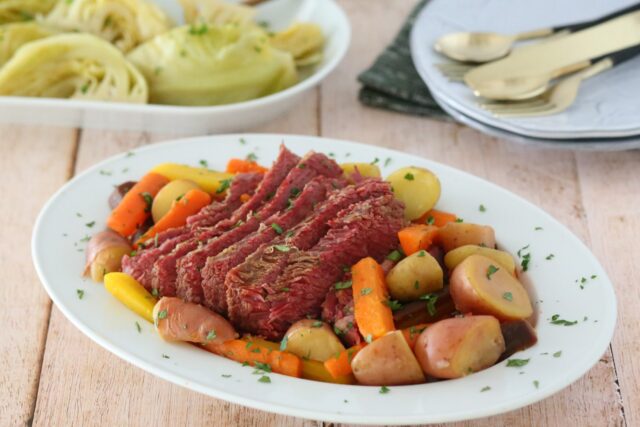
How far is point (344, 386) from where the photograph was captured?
9.01 ft

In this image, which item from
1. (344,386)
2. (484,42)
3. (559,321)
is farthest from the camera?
(484,42)

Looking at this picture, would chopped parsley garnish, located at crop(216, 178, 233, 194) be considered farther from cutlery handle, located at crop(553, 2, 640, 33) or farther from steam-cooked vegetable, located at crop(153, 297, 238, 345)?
cutlery handle, located at crop(553, 2, 640, 33)

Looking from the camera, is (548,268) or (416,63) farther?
(416,63)

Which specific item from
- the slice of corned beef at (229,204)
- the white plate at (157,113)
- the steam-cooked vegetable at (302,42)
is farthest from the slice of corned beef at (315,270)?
the steam-cooked vegetable at (302,42)

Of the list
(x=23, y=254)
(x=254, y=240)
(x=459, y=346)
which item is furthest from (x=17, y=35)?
(x=459, y=346)

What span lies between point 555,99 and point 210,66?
164cm

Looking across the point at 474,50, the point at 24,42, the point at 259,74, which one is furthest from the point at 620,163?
the point at 24,42

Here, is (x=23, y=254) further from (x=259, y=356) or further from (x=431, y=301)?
(x=431, y=301)

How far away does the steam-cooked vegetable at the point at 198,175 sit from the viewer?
3.65 meters

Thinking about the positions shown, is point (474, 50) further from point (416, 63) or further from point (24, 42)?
point (24, 42)

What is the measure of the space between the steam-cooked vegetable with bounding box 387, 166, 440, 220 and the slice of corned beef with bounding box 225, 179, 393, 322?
195 mm

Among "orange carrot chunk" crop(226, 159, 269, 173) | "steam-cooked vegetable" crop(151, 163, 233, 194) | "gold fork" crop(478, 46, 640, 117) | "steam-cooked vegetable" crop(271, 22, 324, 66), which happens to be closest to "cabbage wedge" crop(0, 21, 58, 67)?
"steam-cooked vegetable" crop(271, 22, 324, 66)

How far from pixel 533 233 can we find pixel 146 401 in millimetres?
1459

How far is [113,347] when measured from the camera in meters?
2.87
